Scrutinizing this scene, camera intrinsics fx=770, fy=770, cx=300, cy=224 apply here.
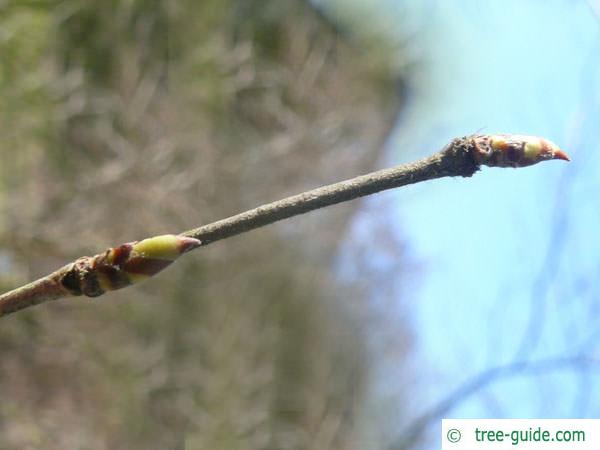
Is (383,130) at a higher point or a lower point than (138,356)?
higher

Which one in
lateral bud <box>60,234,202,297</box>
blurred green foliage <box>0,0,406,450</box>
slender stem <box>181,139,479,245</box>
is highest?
blurred green foliage <box>0,0,406,450</box>

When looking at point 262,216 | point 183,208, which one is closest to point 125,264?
point 262,216

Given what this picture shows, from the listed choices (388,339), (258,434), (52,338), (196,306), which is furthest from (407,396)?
(52,338)

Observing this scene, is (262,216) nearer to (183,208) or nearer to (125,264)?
(125,264)

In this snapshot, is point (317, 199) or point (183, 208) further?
point (183, 208)

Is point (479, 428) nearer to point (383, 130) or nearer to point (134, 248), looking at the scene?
point (134, 248)

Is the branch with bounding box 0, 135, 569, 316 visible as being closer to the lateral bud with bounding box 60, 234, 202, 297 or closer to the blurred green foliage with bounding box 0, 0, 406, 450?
the lateral bud with bounding box 60, 234, 202, 297

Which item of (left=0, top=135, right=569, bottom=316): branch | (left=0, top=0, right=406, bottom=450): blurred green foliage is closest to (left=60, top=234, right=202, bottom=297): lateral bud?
(left=0, top=135, right=569, bottom=316): branch
